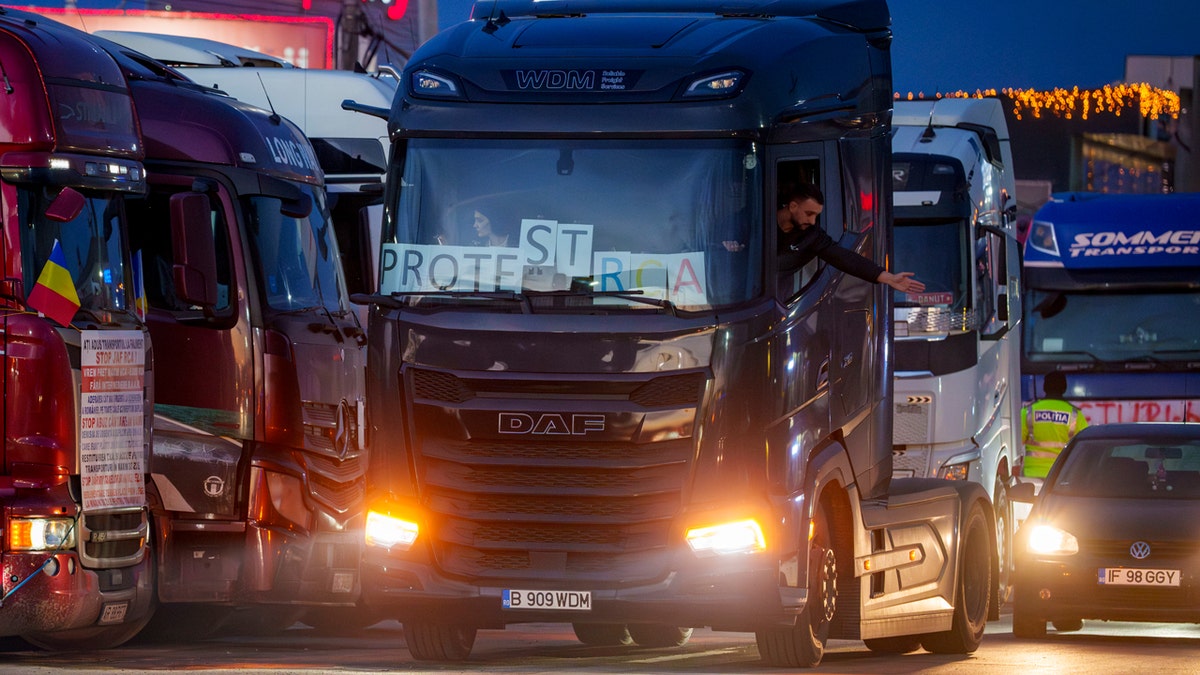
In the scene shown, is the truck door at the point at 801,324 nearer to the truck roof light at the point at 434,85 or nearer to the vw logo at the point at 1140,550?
the truck roof light at the point at 434,85

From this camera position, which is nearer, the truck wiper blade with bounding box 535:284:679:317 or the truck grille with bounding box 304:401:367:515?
the truck wiper blade with bounding box 535:284:679:317

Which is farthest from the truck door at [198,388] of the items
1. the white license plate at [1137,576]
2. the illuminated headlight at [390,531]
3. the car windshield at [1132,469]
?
the car windshield at [1132,469]

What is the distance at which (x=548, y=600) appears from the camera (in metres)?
10.7

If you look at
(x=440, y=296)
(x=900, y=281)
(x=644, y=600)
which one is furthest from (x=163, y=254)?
(x=900, y=281)

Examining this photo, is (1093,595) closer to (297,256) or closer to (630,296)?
(297,256)

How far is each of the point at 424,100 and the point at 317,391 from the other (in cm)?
302

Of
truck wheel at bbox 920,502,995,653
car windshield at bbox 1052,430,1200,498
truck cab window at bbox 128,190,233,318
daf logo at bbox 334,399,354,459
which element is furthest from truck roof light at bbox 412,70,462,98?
car windshield at bbox 1052,430,1200,498

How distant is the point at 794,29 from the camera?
452 inches

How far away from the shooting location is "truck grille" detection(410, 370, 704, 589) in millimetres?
10570

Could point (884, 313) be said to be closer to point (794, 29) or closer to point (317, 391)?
point (794, 29)

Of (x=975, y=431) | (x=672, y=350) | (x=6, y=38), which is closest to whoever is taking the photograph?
(x=672, y=350)

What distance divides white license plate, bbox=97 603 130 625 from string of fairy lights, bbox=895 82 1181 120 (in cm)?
6525

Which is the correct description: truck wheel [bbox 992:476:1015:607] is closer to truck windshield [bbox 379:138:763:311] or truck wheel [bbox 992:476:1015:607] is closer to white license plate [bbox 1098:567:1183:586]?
white license plate [bbox 1098:567:1183:586]

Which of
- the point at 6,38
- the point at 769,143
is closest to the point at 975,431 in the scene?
the point at 769,143
